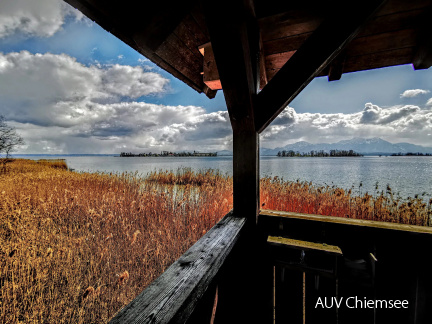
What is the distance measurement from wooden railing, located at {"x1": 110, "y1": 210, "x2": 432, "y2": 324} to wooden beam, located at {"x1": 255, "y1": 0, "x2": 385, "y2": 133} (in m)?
0.86

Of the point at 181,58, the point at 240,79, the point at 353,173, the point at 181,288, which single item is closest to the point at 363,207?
the point at 240,79

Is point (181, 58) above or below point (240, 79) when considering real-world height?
above

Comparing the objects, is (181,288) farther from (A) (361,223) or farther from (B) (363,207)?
(B) (363,207)

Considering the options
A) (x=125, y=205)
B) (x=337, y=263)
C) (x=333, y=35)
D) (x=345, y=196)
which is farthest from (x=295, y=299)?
(x=345, y=196)

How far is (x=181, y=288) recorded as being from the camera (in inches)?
28.1

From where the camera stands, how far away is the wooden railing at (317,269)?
127 centimetres

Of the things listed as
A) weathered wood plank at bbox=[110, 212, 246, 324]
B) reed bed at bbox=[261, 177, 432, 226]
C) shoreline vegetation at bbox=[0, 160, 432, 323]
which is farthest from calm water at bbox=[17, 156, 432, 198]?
weathered wood plank at bbox=[110, 212, 246, 324]

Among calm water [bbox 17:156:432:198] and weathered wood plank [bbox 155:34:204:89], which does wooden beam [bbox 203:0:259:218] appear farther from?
calm water [bbox 17:156:432:198]

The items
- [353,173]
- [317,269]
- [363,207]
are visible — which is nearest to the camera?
[317,269]

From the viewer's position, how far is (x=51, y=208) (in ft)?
15.0

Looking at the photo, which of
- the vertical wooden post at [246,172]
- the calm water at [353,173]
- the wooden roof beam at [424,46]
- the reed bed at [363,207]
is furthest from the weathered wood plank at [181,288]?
the calm water at [353,173]

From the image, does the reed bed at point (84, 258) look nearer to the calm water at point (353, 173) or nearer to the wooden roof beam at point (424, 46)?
the wooden roof beam at point (424, 46)

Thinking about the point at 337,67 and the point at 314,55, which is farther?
the point at 337,67

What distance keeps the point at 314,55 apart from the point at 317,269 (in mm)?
1432
